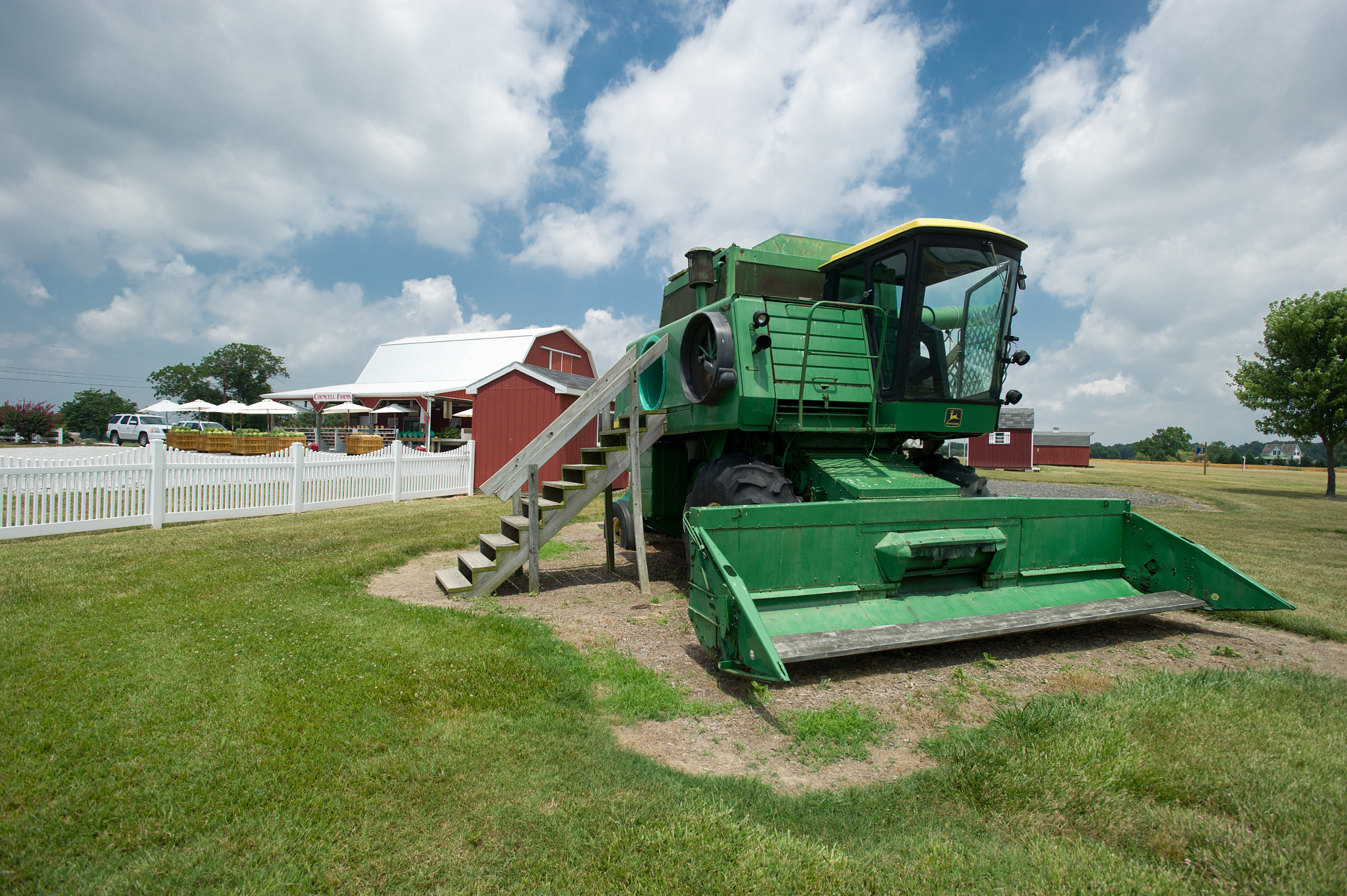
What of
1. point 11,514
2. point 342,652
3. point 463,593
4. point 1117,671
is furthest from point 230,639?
point 11,514

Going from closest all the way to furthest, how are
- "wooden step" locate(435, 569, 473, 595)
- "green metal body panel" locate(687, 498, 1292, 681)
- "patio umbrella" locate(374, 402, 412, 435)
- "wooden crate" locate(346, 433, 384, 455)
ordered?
"green metal body panel" locate(687, 498, 1292, 681), "wooden step" locate(435, 569, 473, 595), "wooden crate" locate(346, 433, 384, 455), "patio umbrella" locate(374, 402, 412, 435)

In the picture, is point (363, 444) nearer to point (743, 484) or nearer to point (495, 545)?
point (495, 545)

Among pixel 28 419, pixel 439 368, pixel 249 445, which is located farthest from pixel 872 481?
pixel 28 419

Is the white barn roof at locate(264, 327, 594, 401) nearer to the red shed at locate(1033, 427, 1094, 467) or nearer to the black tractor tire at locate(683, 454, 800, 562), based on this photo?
the black tractor tire at locate(683, 454, 800, 562)

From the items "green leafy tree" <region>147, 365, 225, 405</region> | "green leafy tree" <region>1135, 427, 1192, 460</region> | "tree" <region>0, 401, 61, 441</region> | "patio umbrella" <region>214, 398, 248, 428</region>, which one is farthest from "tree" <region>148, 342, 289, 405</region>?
"green leafy tree" <region>1135, 427, 1192, 460</region>

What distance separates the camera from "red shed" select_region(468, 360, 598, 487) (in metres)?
16.0

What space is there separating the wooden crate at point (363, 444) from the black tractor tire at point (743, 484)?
2110 centimetres

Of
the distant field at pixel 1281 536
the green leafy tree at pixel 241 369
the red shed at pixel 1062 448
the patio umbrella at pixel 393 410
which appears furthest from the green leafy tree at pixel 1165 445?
the green leafy tree at pixel 241 369

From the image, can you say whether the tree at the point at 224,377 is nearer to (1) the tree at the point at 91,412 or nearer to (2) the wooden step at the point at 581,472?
(1) the tree at the point at 91,412

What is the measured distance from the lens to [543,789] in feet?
8.55

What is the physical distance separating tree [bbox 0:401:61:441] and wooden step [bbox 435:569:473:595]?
192ft

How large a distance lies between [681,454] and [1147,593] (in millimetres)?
4687

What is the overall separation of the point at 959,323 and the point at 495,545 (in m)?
4.64

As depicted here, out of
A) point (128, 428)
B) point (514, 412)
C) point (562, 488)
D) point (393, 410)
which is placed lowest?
point (562, 488)
